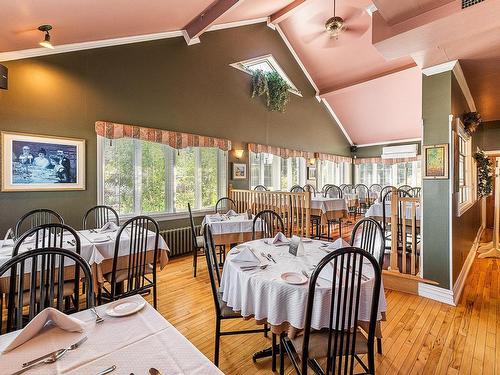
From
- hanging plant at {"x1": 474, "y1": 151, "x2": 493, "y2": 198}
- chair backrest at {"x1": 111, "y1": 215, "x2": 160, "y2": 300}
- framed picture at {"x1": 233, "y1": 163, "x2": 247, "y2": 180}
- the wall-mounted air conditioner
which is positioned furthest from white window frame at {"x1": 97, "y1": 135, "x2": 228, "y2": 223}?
the wall-mounted air conditioner

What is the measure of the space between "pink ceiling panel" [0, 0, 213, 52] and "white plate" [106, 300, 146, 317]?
2.68 metres

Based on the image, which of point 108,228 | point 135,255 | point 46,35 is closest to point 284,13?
point 46,35

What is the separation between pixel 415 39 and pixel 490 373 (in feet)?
9.61

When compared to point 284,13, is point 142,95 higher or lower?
lower

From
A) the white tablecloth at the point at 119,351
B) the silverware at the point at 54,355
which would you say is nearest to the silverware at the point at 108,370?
the white tablecloth at the point at 119,351

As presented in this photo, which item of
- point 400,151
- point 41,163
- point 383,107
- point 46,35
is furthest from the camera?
point 400,151

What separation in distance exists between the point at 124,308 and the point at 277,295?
84 cm

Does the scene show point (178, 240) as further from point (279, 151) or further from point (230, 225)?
point (279, 151)

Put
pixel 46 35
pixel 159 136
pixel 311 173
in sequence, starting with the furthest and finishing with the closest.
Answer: pixel 311 173 < pixel 159 136 < pixel 46 35

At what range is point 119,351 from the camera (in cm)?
100

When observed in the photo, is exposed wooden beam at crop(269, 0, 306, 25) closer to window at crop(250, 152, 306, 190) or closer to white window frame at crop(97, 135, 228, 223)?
window at crop(250, 152, 306, 190)

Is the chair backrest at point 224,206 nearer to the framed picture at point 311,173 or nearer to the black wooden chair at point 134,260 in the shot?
the black wooden chair at point 134,260

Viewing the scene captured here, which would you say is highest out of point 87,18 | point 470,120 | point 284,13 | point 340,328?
point 284,13

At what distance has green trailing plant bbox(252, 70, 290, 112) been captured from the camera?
6.46 meters
